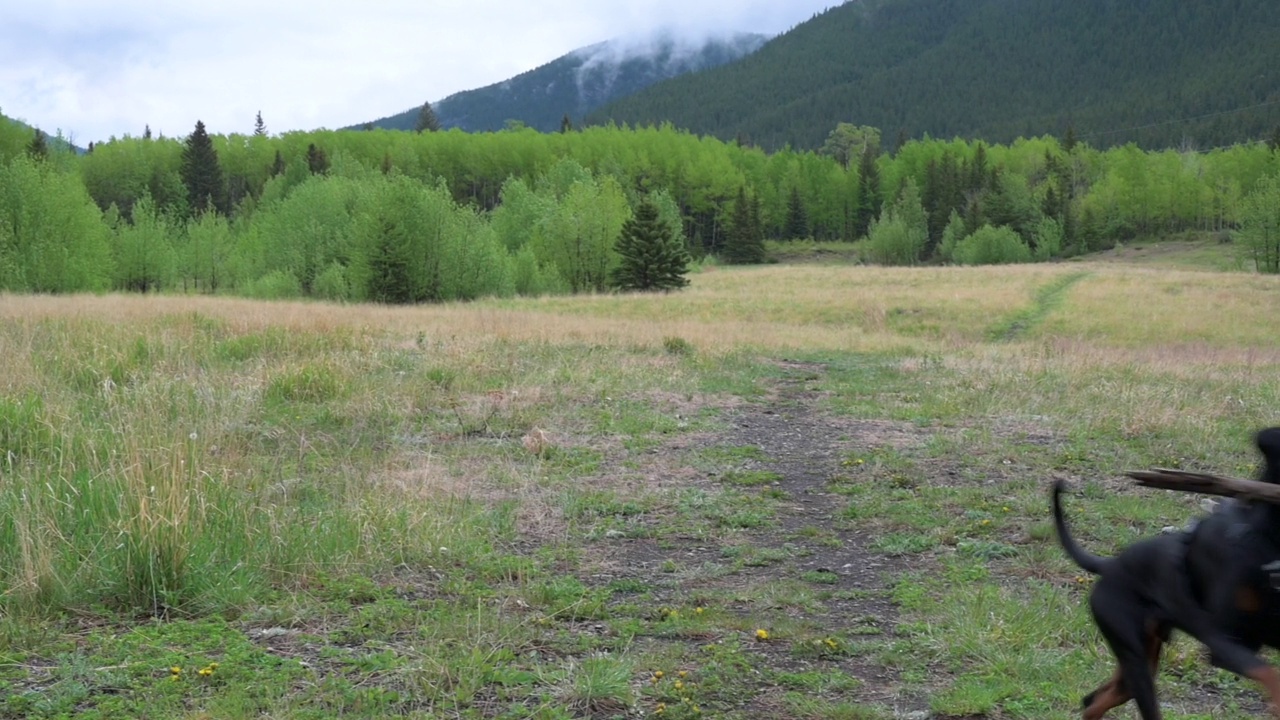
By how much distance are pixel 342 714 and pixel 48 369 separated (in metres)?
7.51

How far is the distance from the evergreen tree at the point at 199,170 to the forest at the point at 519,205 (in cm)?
18

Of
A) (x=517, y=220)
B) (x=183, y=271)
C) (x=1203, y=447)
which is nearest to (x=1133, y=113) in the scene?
(x=517, y=220)

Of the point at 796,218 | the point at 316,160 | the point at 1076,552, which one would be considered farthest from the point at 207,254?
the point at 796,218

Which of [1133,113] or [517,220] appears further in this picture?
[1133,113]

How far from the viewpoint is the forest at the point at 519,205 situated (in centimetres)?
3828

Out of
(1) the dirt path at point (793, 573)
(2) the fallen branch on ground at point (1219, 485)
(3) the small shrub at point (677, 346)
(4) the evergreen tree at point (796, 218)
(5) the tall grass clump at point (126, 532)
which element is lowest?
(1) the dirt path at point (793, 573)

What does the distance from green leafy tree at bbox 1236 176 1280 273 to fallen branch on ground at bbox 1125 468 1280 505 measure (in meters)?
69.9

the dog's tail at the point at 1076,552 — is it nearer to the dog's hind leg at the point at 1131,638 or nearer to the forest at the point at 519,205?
the dog's hind leg at the point at 1131,638

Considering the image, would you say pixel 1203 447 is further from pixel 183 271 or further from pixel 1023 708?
pixel 183 271

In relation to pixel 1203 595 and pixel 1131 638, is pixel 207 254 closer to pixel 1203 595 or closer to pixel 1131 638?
pixel 1131 638

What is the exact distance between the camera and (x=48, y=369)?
902 cm

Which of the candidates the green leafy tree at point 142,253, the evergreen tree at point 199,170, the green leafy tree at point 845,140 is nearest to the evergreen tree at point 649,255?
the green leafy tree at point 142,253

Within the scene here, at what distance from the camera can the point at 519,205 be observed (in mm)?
57000

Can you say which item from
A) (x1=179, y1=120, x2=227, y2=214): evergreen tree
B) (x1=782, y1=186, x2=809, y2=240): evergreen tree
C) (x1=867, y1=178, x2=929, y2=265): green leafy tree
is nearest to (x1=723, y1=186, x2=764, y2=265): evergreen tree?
(x1=867, y1=178, x2=929, y2=265): green leafy tree
